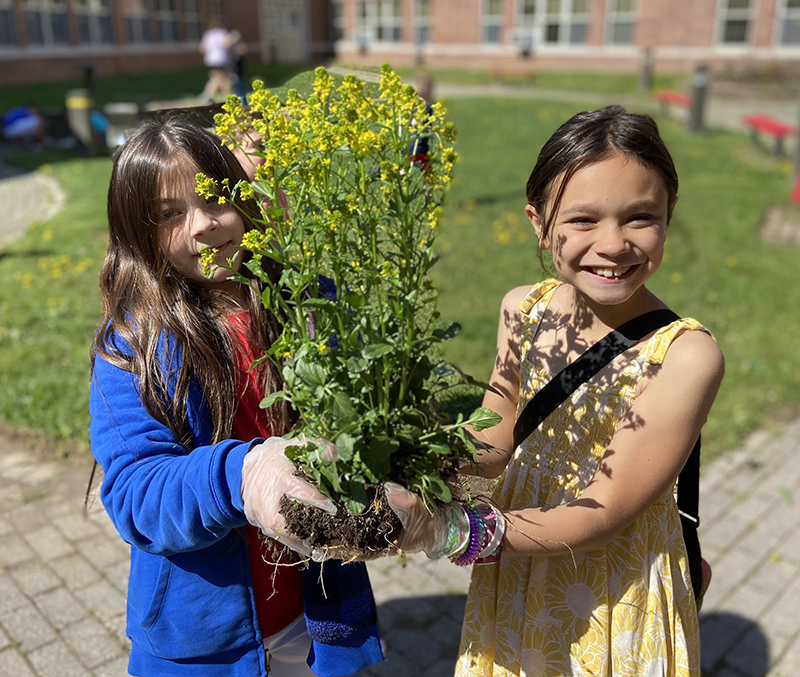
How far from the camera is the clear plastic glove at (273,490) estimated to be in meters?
1.25

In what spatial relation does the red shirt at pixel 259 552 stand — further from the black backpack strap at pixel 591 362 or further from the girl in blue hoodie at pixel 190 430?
the black backpack strap at pixel 591 362

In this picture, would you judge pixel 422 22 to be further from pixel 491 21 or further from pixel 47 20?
pixel 47 20

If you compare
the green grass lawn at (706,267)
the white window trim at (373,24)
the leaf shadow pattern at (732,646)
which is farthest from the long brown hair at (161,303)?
the white window trim at (373,24)

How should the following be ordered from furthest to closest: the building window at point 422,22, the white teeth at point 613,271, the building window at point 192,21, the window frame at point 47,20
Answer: the building window at point 422,22 < the building window at point 192,21 < the window frame at point 47,20 < the white teeth at point 613,271

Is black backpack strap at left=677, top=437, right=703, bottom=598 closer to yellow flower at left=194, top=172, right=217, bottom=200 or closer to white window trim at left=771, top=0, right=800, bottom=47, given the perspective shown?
yellow flower at left=194, top=172, right=217, bottom=200

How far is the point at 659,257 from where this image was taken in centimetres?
150

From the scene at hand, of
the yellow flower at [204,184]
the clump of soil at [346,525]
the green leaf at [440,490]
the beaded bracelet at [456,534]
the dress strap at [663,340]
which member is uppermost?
the yellow flower at [204,184]

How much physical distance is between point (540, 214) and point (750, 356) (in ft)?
15.6

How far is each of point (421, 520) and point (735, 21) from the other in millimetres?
30164

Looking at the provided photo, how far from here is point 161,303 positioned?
162cm

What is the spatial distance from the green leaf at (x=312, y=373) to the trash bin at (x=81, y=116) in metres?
13.4

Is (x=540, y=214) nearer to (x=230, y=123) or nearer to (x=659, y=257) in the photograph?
(x=659, y=257)

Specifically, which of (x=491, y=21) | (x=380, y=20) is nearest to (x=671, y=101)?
(x=491, y=21)

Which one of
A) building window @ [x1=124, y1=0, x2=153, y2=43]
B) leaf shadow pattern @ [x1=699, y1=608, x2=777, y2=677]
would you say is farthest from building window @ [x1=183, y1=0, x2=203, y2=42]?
leaf shadow pattern @ [x1=699, y1=608, x2=777, y2=677]
